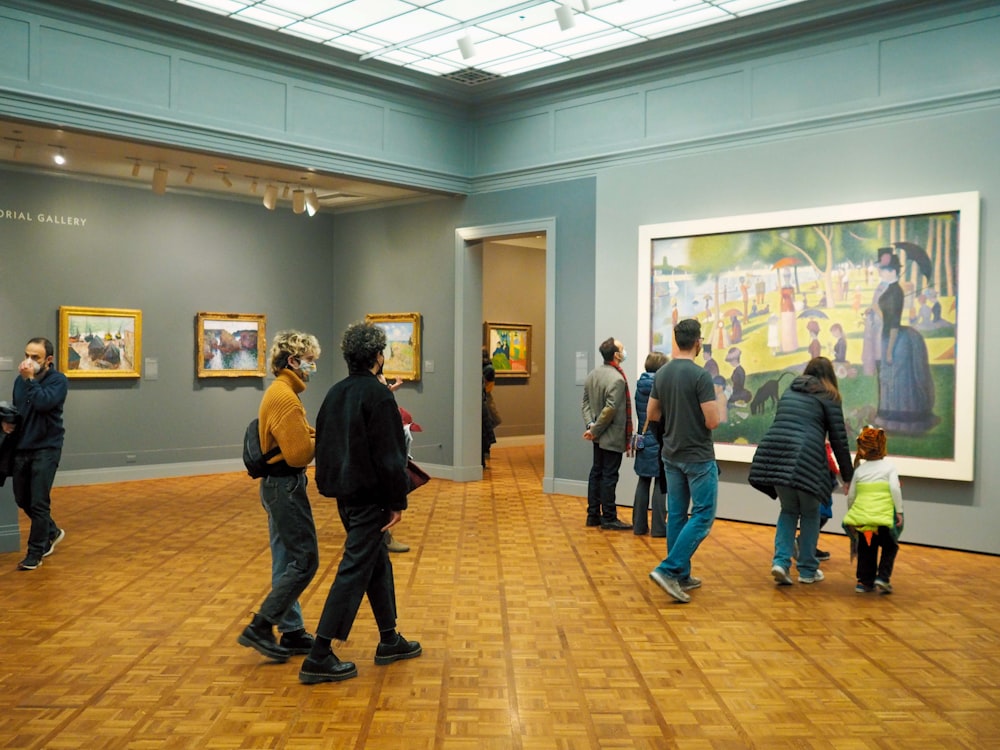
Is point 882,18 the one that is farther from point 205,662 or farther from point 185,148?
point 205,662

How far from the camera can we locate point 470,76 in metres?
11.0

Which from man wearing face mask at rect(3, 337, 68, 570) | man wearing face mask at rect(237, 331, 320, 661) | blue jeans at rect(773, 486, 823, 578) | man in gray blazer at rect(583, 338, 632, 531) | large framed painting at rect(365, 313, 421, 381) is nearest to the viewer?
man wearing face mask at rect(237, 331, 320, 661)

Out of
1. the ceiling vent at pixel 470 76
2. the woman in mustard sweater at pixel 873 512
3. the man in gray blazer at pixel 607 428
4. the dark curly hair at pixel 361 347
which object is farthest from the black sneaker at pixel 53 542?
the ceiling vent at pixel 470 76

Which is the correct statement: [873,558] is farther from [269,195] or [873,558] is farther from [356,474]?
[269,195]

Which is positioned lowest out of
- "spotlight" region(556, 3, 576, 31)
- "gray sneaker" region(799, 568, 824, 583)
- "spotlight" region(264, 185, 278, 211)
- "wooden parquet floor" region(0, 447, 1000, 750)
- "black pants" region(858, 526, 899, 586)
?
"wooden parquet floor" region(0, 447, 1000, 750)

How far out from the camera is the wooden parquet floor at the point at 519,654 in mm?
4055

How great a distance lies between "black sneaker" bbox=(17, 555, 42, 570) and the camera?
703 cm

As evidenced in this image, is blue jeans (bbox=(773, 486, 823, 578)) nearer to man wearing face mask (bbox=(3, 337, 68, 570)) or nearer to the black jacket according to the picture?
the black jacket

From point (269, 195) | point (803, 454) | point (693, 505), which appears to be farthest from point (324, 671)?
point (269, 195)

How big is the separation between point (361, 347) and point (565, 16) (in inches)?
196

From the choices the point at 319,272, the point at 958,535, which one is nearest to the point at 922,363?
the point at 958,535

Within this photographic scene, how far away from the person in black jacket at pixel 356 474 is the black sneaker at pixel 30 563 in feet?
11.6

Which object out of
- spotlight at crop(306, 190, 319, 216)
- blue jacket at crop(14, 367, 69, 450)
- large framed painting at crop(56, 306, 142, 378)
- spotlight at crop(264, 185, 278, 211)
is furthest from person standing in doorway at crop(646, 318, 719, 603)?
large framed painting at crop(56, 306, 142, 378)

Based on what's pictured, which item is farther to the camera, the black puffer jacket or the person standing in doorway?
the black puffer jacket
